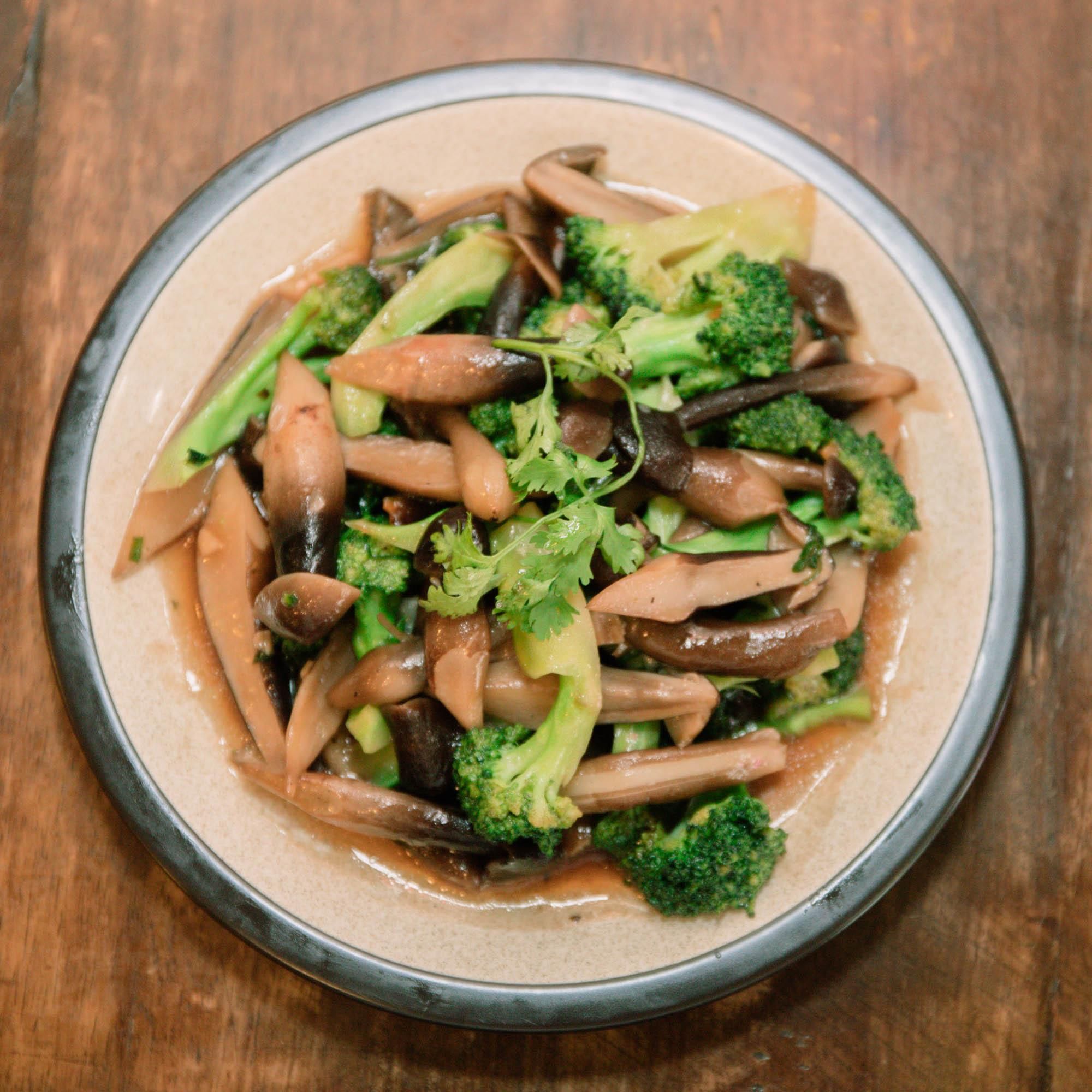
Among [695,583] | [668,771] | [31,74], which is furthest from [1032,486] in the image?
[31,74]

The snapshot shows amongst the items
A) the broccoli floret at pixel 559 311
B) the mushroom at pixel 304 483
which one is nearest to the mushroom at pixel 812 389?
the broccoli floret at pixel 559 311

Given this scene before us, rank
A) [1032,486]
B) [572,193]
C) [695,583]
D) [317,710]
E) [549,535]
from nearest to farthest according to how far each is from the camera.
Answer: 1. [549,535]
2. [695,583]
3. [317,710]
4. [572,193]
5. [1032,486]

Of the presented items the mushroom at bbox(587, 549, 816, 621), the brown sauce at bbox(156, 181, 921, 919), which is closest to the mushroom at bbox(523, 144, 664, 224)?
the brown sauce at bbox(156, 181, 921, 919)

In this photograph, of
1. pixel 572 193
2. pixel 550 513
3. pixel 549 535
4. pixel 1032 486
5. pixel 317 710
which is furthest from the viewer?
pixel 1032 486

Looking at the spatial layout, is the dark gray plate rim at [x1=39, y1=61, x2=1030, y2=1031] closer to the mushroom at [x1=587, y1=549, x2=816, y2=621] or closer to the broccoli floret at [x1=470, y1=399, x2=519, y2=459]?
the mushroom at [x1=587, y1=549, x2=816, y2=621]

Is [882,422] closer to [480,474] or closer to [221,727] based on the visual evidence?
[480,474]

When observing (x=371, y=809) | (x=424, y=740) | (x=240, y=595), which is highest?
(x=240, y=595)
